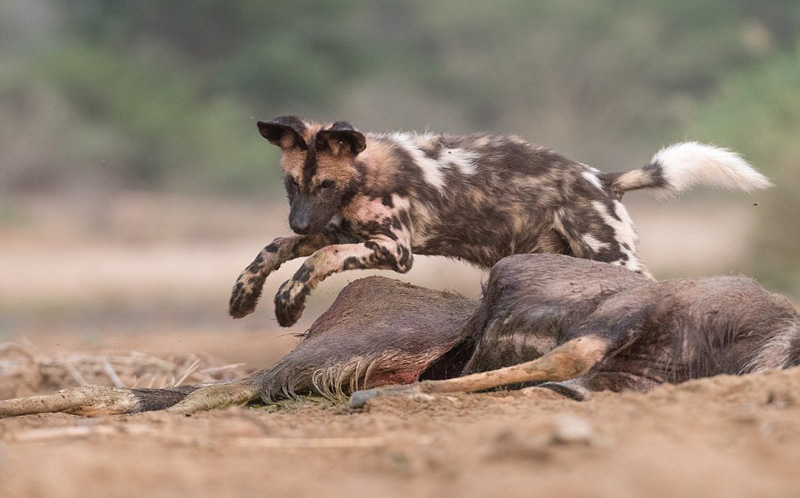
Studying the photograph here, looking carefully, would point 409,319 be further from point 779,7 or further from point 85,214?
point 779,7

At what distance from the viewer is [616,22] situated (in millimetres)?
29719

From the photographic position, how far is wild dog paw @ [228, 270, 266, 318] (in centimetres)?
525

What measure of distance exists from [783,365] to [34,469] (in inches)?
99.8

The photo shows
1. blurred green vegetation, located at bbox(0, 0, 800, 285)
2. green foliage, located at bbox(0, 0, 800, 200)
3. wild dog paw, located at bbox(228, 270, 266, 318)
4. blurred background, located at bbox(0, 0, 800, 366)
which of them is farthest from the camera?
green foliage, located at bbox(0, 0, 800, 200)

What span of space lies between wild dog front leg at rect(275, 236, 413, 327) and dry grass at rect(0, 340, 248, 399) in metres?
1.15

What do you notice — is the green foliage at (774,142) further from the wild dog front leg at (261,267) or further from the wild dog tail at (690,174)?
the wild dog front leg at (261,267)

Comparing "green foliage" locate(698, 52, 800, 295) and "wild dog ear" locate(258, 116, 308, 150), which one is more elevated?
"green foliage" locate(698, 52, 800, 295)

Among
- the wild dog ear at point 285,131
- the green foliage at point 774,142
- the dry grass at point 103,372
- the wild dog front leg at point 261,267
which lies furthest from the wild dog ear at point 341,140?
the green foliage at point 774,142

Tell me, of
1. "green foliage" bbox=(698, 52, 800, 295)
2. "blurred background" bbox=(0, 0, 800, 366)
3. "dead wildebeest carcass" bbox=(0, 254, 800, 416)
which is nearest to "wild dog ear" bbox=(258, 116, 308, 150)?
"dead wildebeest carcass" bbox=(0, 254, 800, 416)

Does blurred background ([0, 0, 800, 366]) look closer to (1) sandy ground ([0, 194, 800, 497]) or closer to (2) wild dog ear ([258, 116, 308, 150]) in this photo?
(2) wild dog ear ([258, 116, 308, 150])

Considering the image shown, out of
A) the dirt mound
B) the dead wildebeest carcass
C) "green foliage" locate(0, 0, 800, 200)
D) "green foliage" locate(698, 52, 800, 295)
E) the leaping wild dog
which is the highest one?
"green foliage" locate(0, 0, 800, 200)

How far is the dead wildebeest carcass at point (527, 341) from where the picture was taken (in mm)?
3893

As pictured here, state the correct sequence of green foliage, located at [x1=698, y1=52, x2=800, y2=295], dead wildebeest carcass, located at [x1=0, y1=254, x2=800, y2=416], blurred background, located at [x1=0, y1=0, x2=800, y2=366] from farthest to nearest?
1. blurred background, located at [x1=0, y1=0, x2=800, y2=366]
2. green foliage, located at [x1=698, y1=52, x2=800, y2=295]
3. dead wildebeest carcass, located at [x1=0, y1=254, x2=800, y2=416]

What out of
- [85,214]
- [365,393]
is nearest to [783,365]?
[365,393]
